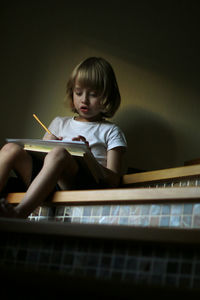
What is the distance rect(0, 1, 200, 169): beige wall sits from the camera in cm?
209

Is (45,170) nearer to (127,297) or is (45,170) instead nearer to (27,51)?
(127,297)

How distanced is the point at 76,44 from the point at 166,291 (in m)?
1.73

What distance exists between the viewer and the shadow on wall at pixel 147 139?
6.79 ft

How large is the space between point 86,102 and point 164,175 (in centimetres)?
50

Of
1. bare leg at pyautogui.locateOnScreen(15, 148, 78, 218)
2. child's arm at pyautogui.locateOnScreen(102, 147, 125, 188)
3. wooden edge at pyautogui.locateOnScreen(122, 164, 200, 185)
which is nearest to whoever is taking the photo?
bare leg at pyautogui.locateOnScreen(15, 148, 78, 218)

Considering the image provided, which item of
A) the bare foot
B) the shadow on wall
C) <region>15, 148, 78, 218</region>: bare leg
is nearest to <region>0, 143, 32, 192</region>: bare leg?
<region>15, 148, 78, 218</region>: bare leg

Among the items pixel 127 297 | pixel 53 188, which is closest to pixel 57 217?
pixel 53 188

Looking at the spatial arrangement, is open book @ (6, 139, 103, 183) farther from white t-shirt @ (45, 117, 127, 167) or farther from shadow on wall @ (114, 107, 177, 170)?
shadow on wall @ (114, 107, 177, 170)

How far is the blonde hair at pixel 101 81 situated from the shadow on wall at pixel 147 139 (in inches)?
6.6

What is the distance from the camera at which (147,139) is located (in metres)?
2.10

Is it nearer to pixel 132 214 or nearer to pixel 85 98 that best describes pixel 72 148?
pixel 132 214

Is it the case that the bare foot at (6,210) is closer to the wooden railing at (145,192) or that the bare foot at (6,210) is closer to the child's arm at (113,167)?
the wooden railing at (145,192)

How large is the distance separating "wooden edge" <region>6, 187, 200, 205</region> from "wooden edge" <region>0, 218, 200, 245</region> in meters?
0.24

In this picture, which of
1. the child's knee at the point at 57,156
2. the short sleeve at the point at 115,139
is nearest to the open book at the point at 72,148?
the child's knee at the point at 57,156
